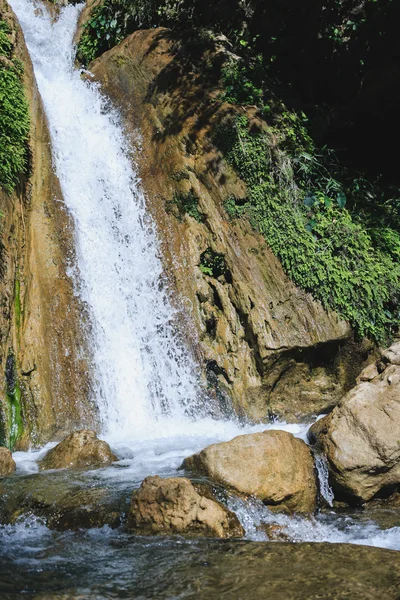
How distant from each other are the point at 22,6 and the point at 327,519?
16.6 metres

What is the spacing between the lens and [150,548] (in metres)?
4.13

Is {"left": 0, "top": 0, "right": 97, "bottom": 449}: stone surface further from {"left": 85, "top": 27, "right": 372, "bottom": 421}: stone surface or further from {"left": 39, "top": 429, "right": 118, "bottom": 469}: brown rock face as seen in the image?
{"left": 85, "top": 27, "right": 372, "bottom": 421}: stone surface

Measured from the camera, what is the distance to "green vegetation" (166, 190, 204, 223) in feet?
34.3

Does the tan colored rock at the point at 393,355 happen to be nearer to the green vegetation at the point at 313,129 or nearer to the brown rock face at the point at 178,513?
the green vegetation at the point at 313,129

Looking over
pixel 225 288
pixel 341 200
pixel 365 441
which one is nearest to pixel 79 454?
pixel 365 441

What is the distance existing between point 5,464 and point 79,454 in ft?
2.80

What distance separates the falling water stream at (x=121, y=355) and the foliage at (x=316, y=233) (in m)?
2.23

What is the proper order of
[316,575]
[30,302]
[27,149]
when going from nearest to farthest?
[316,575]
[30,302]
[27,149]

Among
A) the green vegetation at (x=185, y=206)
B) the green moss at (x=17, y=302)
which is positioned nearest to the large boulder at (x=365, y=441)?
the green moss at (x=17, y=302)

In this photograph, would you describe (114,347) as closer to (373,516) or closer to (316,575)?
(373,516)

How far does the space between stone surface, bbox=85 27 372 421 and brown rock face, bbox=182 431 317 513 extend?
315 cm

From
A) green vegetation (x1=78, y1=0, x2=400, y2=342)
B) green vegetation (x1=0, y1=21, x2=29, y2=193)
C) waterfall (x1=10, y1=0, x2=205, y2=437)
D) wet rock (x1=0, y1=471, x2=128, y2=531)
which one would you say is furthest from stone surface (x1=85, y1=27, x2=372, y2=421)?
wet rock (x1=0, y1=471, x2=128, y2=531)

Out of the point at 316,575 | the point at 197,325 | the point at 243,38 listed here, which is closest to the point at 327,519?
the point at 316,575

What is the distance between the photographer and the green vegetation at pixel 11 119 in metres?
9.38
